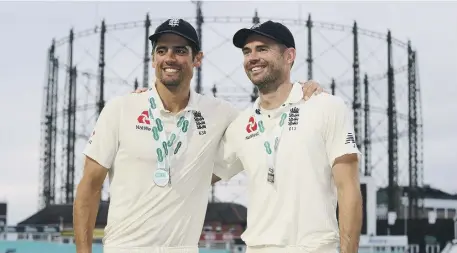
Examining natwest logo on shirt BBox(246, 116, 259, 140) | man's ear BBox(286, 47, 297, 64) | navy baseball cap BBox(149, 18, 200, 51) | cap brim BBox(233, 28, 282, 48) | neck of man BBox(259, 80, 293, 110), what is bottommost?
natwest logo on shirt BBox(246, 116, 259, 140)

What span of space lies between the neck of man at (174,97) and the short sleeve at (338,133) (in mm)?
795

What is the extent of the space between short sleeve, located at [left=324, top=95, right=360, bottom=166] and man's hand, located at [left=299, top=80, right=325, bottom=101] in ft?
0.49

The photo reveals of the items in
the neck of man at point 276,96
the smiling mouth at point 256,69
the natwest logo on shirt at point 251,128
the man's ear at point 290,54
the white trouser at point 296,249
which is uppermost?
the man's ear at point 290,54

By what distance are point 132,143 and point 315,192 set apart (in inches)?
37.7

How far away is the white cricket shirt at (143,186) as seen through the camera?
367cm

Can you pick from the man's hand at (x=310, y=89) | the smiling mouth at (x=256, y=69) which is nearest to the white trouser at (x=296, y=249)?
the man's hand at (x=310, y=89)

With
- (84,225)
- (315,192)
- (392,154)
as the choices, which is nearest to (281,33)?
(315,192)

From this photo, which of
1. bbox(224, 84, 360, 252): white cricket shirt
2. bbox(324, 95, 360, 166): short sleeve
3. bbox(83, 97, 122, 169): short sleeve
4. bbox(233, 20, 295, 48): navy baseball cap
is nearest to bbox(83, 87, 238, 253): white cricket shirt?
bbox(83, 97, 122, 169): short sleeve

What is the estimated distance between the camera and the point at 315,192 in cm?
338

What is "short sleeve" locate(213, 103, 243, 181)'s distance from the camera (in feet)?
12.6

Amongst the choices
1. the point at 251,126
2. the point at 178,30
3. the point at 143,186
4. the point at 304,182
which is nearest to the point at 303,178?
the point at 304,182

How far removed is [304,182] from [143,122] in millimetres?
908

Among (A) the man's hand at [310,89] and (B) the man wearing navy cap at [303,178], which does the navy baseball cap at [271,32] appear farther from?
(A) the man's hand at [310,89]

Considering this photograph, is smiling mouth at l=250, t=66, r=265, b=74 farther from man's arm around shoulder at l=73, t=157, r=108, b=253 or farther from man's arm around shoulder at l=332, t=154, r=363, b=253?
man's arm around shoulder at l=73, t=157, r=108, b=253
